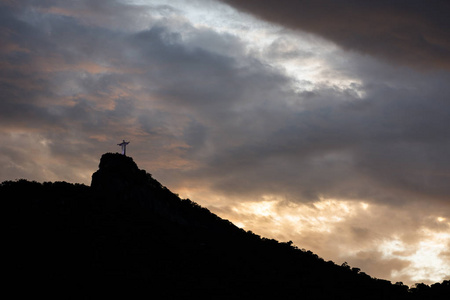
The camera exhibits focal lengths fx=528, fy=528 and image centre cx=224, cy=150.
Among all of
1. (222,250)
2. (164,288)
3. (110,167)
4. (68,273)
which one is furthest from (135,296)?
(110,167)

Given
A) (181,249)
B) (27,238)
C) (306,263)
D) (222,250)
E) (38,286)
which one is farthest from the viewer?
(306,263)

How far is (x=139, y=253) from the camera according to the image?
209 ft

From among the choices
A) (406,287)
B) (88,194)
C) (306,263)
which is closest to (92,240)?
(88,194)

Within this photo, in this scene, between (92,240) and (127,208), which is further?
(127,208)

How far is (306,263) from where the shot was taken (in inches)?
3538

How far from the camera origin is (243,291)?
60.6m

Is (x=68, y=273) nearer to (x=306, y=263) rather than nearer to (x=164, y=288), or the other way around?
(x=164, y=288)

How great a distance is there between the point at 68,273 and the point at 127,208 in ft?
83.1

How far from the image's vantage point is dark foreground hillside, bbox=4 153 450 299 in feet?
178

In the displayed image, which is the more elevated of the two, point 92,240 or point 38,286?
point 92,240

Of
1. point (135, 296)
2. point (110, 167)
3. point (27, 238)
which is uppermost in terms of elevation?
point (110, 167)

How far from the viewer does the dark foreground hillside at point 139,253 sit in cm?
5419

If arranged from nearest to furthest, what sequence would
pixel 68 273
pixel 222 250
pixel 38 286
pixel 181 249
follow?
pixel 38 286
pixel 68 273
pixel 181 249
pixel 222 250

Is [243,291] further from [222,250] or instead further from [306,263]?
[306,263]
